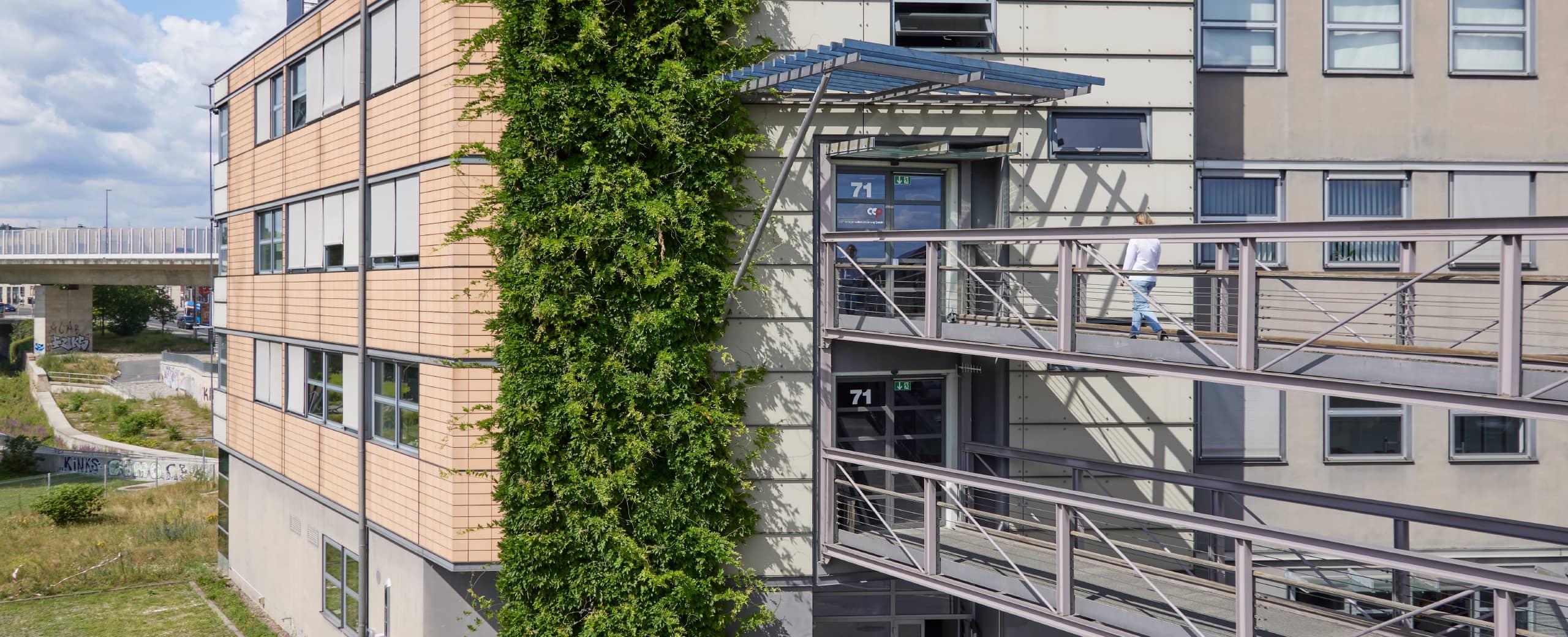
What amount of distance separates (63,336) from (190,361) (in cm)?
1110

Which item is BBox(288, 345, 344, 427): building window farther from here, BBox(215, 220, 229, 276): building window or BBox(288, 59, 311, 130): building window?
BBox(215, 220, 229, 276): building window

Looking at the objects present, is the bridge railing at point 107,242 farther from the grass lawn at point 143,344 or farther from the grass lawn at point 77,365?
the grass lawn at point 143,344

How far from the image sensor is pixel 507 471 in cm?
1191

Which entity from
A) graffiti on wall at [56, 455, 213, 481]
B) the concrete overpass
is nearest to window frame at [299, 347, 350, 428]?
graffiti on wall at [56, 455, 213, 481]

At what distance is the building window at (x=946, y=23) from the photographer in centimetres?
1197

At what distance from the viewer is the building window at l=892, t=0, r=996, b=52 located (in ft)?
39.3

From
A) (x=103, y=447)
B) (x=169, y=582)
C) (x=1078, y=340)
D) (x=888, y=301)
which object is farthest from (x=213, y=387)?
(x=103, y=447)

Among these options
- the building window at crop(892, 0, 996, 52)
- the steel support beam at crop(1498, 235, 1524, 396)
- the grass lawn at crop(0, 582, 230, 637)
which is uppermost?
the building window at crop(892, 0, 996, 52)

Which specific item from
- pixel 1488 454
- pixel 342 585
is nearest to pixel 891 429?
pixel 1488 454

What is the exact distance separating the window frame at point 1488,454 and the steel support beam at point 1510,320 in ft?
27.4

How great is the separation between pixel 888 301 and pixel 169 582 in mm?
20711

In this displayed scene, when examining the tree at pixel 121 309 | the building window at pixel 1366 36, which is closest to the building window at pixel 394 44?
the building window at pixel 1366 36

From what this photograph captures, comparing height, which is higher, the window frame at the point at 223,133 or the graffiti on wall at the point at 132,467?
the window frame at the point at 223,133

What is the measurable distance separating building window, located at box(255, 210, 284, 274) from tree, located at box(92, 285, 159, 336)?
7613 cm
